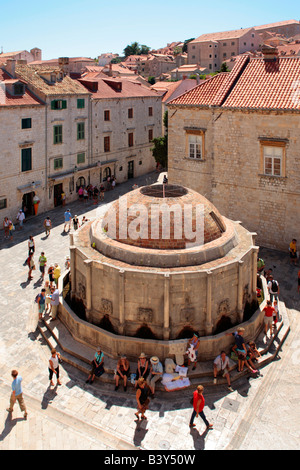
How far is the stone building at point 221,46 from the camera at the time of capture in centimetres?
9962

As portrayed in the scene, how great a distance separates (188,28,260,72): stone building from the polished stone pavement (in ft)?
318

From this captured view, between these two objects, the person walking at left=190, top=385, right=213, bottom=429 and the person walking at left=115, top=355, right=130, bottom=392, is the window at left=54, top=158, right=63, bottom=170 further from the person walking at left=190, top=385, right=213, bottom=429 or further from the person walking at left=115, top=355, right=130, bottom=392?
the person walking at left=190, top=385, right=213, bottom=429

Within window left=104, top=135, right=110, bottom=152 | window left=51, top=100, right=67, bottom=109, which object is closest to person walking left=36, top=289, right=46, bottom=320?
window left=51, top=100, right=67, bottom=109

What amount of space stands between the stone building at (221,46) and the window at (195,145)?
81496mm

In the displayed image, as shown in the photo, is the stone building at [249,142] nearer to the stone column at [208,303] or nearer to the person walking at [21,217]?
the person walking at [21,217]

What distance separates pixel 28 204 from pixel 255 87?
17.6m

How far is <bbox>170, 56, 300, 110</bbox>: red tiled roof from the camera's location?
23516 mm

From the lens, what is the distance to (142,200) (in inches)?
633

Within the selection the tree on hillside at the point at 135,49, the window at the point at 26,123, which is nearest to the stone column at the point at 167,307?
the window at the point at 26,123

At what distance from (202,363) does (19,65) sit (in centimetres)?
2813

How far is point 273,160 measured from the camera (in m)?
24.1

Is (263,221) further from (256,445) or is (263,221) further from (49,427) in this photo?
(49,427)
